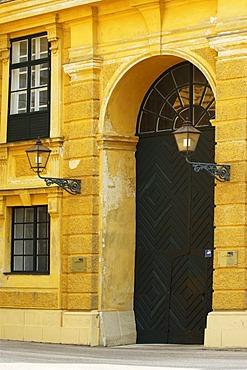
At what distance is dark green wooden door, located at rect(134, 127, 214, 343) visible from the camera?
Result: 72.3ft

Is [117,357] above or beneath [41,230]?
beneath

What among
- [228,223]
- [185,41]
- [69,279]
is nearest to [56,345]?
[69,279]

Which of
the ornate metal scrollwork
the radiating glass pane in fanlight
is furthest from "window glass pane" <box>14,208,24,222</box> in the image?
the radiating glass pane in fanlight

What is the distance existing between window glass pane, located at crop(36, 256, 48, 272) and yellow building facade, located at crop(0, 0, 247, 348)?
0.06 m

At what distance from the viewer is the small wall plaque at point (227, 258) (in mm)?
20277

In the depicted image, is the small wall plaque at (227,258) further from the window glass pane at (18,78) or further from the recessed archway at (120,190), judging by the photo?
the window glass pane at (18,78)

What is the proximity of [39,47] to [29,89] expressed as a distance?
34.0 inches

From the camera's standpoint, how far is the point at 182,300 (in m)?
22.3

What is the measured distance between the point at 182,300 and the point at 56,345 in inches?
98.2

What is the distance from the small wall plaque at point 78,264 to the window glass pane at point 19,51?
435 centimetres

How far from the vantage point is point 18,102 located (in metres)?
24.4

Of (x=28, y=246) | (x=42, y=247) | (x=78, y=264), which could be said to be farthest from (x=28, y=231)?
(x=78, y=264)

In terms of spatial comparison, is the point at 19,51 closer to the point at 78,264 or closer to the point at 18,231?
the point at 18,231

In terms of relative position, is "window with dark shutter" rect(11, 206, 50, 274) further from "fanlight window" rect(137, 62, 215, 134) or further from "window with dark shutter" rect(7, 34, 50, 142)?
"fanlight window" rect(137, 62, 215, 134)
